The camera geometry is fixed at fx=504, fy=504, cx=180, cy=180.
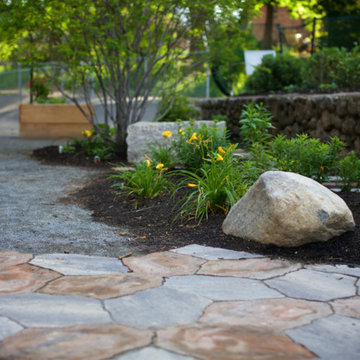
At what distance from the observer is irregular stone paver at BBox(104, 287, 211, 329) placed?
7.59 feet

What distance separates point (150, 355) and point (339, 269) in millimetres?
1637

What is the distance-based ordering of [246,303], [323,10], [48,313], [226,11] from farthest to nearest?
[323,10] < [226,11] < [246,303] < [48,313]

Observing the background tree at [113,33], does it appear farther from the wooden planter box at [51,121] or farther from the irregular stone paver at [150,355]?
the irregular stone paver at [150,355]

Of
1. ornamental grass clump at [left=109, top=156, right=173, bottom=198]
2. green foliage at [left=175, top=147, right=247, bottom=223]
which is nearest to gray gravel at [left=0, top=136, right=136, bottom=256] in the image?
ornamental grass clump at [left=109, top=156, right=173, bottom=198]

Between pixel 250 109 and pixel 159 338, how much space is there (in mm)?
3849

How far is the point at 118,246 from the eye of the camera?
3.71 metres

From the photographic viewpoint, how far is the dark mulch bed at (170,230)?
11.3 feet

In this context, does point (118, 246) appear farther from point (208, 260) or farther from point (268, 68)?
point (268, 68)

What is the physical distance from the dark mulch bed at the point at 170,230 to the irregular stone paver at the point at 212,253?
4.0 inches

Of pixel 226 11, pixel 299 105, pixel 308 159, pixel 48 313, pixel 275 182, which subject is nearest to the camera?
pixel 48 313

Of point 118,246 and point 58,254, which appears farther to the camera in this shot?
point 118,246

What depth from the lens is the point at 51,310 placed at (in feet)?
7.84

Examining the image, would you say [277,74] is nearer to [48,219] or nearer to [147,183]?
[147,183]

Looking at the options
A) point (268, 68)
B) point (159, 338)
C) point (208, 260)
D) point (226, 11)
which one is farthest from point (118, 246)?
point (268, 68)
